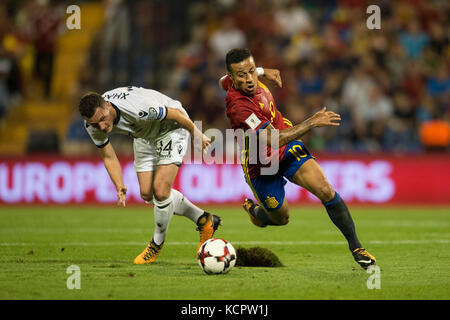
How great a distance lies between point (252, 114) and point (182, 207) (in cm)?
168

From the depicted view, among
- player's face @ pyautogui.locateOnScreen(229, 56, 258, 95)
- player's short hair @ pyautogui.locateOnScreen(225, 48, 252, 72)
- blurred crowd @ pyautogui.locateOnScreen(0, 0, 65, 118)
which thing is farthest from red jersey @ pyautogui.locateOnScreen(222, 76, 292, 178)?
blurred crowd @ pyautogui.locateOnScreen(0, 0, 65, 118)

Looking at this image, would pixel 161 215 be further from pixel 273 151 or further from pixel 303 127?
pixel 303 127

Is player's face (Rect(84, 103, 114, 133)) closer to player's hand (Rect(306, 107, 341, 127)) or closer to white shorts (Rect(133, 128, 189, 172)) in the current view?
white shorts (Rect(133, 128, 189, 172))

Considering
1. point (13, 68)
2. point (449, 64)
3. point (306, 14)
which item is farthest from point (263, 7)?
point (13, 68)

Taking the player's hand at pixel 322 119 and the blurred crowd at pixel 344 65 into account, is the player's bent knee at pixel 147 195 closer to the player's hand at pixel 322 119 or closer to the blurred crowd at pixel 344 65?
the player's hand at pixel 322 119

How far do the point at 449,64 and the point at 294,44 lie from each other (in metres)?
3.69

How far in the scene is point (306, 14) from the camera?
63.1ft

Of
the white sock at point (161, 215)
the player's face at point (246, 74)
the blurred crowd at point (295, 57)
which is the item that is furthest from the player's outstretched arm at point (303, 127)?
the blurred crowd at point (295, 57)

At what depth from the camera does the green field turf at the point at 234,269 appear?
6.40m

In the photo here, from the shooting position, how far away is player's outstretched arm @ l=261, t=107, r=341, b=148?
7.09m

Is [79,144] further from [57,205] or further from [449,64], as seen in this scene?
[449,64]

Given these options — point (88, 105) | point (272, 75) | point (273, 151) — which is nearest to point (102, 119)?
point (88, 105)

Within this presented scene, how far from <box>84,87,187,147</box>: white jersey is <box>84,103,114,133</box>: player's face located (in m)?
0.20

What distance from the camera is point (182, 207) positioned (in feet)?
28.6
